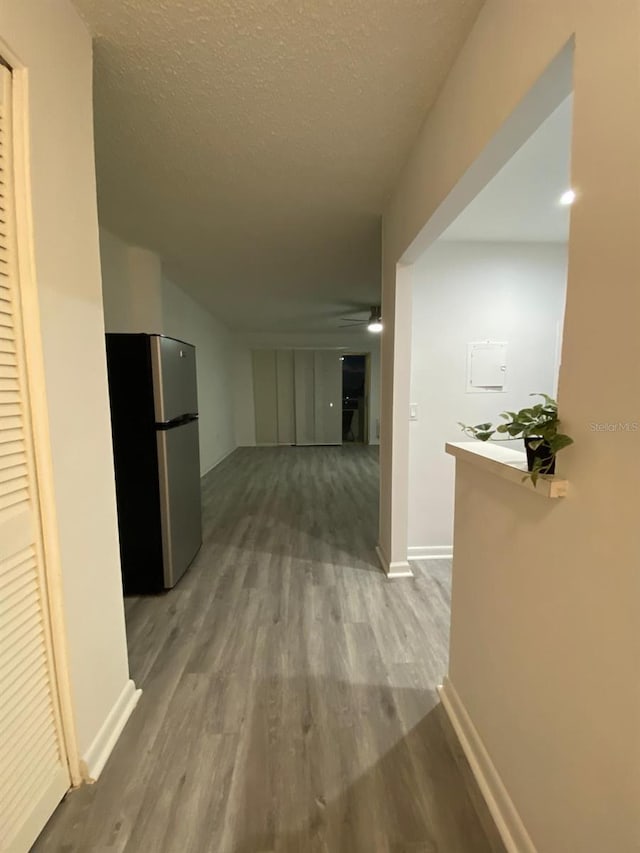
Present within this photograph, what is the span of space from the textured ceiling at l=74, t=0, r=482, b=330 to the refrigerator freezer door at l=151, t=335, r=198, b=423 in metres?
0.92

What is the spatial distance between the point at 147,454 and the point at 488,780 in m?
2.09

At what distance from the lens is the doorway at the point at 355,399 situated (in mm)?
7914

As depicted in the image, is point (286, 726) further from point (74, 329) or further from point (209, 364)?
point (209, 364)

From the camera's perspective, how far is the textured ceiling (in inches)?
44.2

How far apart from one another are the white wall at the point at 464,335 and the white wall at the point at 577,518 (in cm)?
138

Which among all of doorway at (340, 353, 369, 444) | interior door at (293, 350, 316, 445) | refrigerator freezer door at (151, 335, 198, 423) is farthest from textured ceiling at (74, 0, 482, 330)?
doorway at (340, 353, 369, 444)

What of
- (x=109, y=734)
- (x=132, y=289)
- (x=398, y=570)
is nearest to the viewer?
(x=109, y=734)

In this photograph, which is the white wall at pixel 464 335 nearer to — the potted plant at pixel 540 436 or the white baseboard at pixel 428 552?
the white baseboard at pixel 428 552

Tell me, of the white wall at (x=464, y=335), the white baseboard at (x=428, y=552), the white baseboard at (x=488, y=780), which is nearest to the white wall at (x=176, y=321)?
the white wall at (x=464, y=335)

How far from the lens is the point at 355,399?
8.23 metres

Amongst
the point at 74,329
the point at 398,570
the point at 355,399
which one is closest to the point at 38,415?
the point at 74,329

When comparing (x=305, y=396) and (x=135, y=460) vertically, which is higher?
(x=305, y=396)

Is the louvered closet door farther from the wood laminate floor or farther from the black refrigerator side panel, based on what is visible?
the black refrigerator side panel

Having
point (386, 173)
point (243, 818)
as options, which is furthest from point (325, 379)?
point (243, 818)
